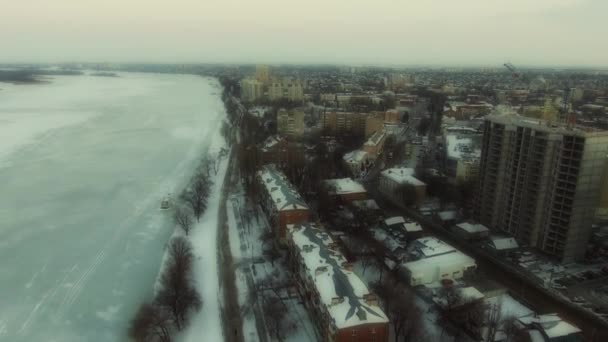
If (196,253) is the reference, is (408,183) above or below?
above

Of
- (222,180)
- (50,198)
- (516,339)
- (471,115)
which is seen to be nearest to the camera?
(516,339)

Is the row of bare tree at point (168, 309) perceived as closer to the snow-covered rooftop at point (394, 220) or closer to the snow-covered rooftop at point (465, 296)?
the snow-covered rooftop at point (465, 296)

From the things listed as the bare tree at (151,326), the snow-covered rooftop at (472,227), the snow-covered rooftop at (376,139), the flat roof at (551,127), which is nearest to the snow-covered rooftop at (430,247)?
the snow-covered rooftop at (472,227)

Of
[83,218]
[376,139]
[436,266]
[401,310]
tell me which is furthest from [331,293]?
[376,139]

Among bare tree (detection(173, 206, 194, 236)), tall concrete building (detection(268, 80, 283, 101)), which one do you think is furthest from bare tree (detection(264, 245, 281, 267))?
tall concrete building (detection(268, 80, 283, 101))

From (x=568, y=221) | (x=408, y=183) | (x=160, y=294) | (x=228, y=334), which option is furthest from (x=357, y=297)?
(x=408, y=183)

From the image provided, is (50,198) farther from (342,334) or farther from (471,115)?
(471,115)

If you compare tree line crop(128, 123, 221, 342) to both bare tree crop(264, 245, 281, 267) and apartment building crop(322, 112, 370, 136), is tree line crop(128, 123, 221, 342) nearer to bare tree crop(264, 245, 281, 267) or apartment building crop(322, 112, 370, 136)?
bare tree crop(264, 245, 281, 267)

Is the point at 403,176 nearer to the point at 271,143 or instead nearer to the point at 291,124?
the point at 271,143
